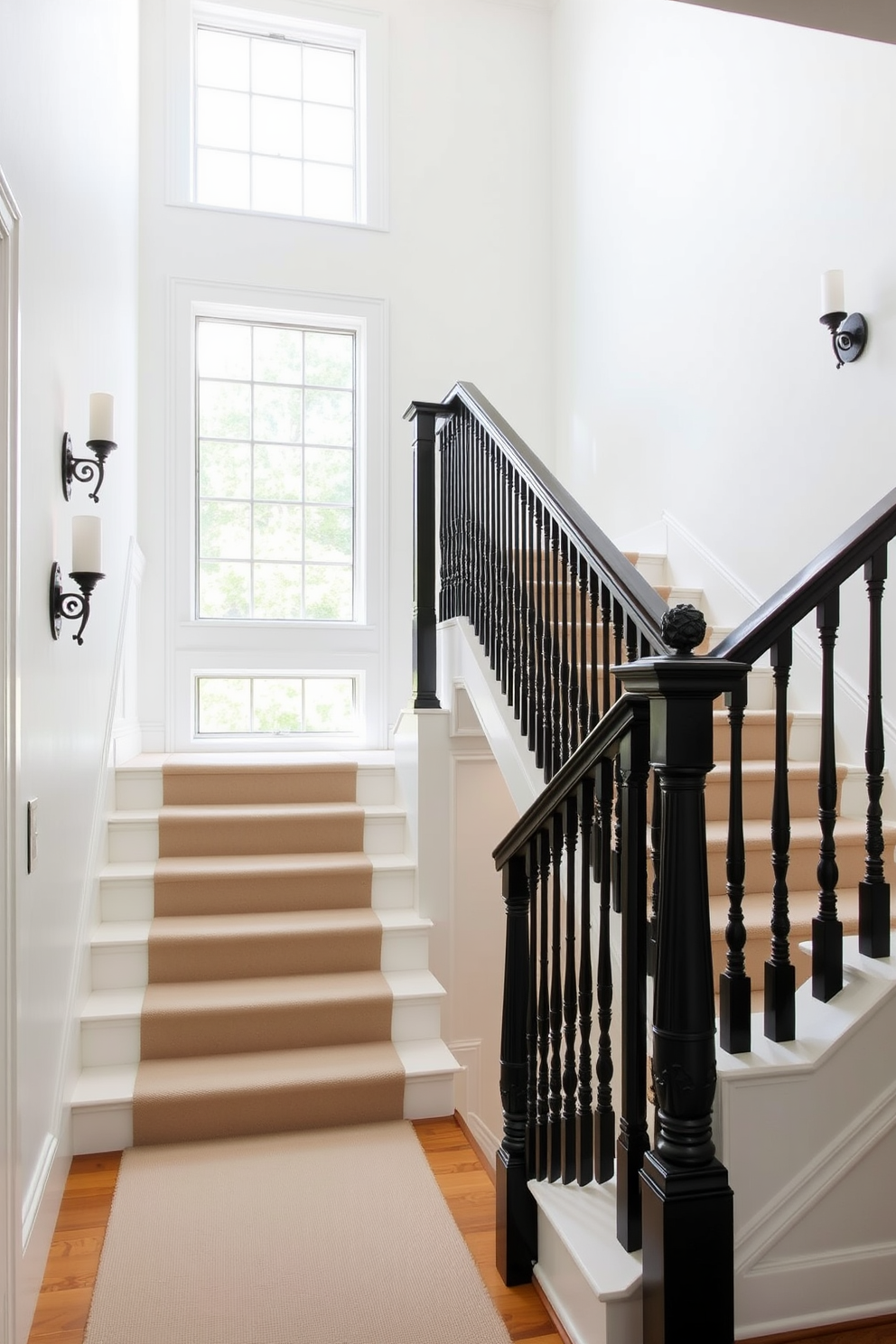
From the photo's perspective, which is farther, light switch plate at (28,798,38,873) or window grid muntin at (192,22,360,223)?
window grid muntin at (192,22,360,223)

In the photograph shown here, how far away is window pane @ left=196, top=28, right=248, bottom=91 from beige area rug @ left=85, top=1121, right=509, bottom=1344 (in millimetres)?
5501

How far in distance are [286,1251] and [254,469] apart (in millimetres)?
4208

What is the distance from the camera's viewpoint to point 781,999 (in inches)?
74.5

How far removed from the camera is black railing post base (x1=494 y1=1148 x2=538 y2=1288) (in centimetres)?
216

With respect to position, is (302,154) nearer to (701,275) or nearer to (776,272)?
(701,275)

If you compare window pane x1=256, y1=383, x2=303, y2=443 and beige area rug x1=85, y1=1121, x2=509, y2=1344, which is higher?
window pane x1=256, y1=383, x2=303, y2=443

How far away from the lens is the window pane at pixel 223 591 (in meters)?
5.46

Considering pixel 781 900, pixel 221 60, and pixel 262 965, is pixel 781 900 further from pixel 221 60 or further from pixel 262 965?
pixel 221 60

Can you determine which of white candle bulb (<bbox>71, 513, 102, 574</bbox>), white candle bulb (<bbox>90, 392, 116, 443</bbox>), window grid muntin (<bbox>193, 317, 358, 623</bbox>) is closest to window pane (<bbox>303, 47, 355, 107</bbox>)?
window grid muntin (<bbox>193, 317, 358, 623</bbox>)

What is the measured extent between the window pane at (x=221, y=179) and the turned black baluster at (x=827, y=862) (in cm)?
473

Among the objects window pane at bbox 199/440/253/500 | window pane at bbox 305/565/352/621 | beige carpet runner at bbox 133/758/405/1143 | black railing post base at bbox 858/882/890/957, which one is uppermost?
window pane at bbox 199/440/253/500

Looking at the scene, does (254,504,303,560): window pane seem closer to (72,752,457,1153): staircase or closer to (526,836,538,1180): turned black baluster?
(72,752,457,1153): staircase

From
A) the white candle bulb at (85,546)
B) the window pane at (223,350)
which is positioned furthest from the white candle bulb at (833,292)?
the window pane at (223,350)

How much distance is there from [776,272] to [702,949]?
10.1 feet
